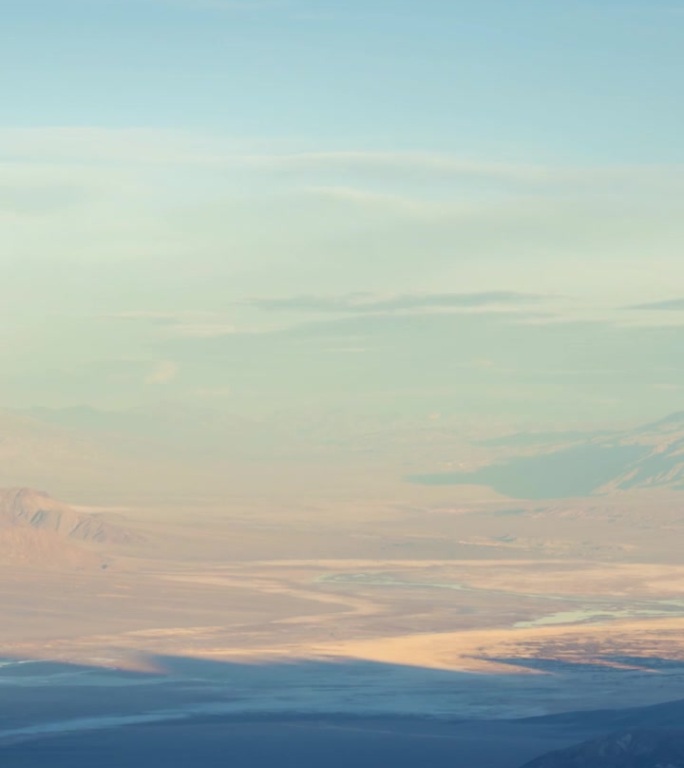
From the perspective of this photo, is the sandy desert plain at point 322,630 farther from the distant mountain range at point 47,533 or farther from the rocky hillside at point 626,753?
the rocky hillside at point 626,753

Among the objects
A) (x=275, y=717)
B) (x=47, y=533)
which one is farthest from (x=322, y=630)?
(x=47, y=533)

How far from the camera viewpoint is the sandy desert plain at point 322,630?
81125mm

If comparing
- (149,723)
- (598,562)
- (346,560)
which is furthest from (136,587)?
(149,723)

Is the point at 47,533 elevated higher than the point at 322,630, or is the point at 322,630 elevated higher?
the point at 47,533

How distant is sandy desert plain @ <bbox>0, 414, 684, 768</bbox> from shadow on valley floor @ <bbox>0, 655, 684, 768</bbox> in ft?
0.82

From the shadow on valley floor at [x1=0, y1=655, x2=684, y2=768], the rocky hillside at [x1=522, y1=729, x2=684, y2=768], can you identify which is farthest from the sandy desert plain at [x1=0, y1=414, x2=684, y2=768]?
the rocky hillside at [x1=522, y1=729, x2=684, y2=768]

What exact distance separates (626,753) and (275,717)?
21.3m

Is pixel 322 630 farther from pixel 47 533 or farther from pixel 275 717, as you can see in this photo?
pixel 47 533

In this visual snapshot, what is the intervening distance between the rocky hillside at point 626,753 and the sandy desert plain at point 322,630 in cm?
595

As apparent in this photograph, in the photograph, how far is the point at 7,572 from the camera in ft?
496

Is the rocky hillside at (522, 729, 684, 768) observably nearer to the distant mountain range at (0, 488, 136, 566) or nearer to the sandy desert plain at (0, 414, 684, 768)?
the sandy desert plain at (0, 414, 684, 768)

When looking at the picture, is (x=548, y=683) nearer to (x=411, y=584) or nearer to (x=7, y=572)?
(x=411, y=584)

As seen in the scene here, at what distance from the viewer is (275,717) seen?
3054 inches

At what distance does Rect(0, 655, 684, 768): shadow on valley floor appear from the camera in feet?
224
